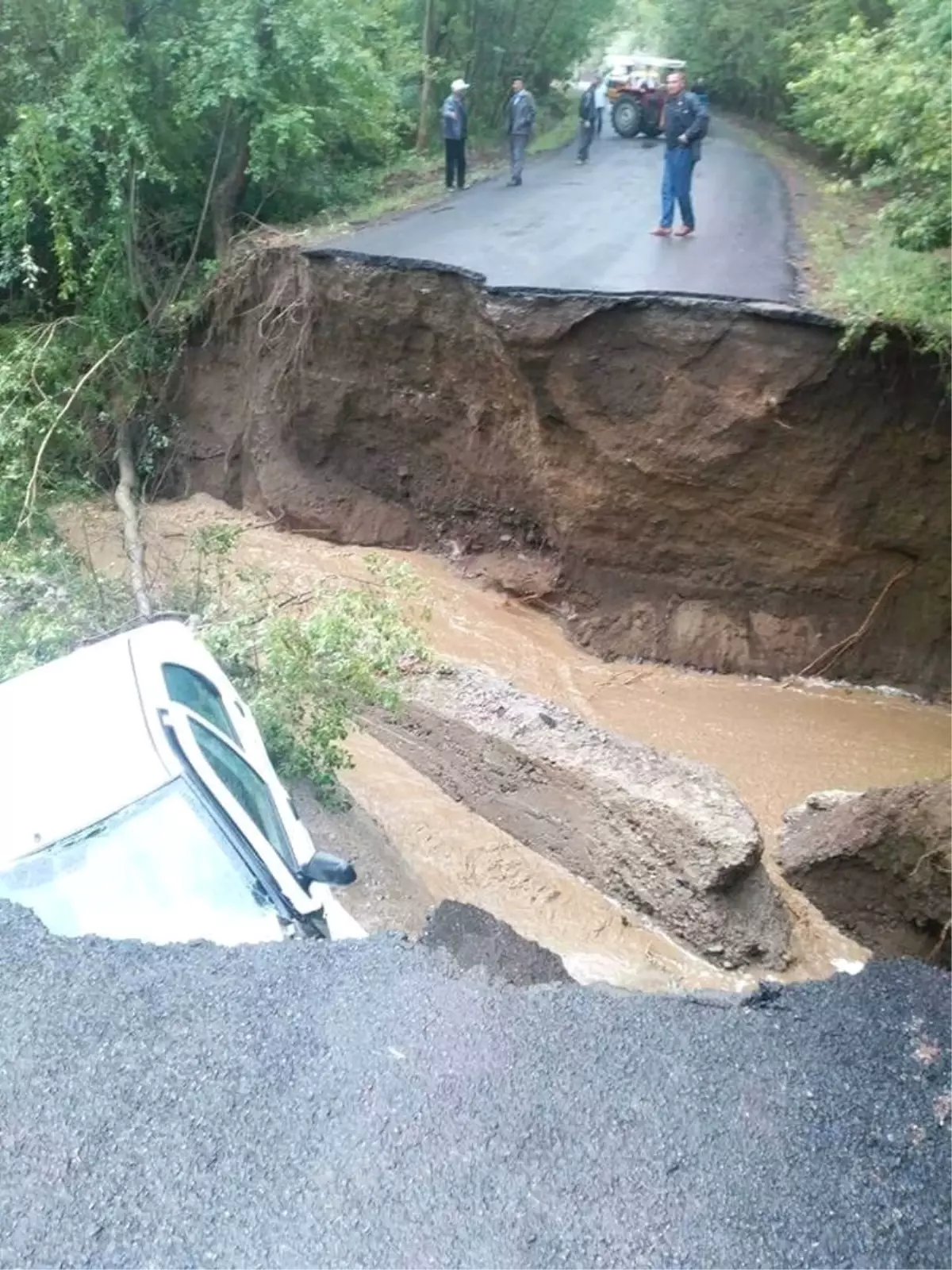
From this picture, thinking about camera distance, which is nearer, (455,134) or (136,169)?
(136,169)

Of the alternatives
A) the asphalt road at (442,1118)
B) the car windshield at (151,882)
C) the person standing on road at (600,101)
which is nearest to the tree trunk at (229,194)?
the person standing on road at (600,101)

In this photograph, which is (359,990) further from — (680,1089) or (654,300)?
(654,300)

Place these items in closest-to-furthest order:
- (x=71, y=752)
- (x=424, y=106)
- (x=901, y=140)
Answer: (x=71, y=752)
(x=901, y=140)
(x=424, y=106)

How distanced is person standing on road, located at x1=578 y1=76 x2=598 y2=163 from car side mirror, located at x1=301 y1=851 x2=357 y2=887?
1762cm

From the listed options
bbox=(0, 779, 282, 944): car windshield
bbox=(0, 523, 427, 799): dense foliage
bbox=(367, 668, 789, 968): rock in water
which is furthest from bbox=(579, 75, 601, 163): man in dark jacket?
bbox=(0, 779, 282, 944): car windshield

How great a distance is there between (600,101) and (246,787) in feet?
64.1

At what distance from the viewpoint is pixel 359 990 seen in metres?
3.33

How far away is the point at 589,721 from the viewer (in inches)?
396

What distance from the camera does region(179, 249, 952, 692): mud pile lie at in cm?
1139

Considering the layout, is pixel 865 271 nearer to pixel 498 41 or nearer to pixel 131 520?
pixel 131 520

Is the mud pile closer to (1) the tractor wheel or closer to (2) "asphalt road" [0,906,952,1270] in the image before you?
(2) "asphalt road" [0,906,952,1270]

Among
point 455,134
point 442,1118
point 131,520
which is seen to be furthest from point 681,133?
point 442,1118

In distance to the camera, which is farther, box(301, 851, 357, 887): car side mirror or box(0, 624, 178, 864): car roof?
box(301, 851, 357, 887): car side mirror

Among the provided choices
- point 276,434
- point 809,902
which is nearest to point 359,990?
point 809,902
